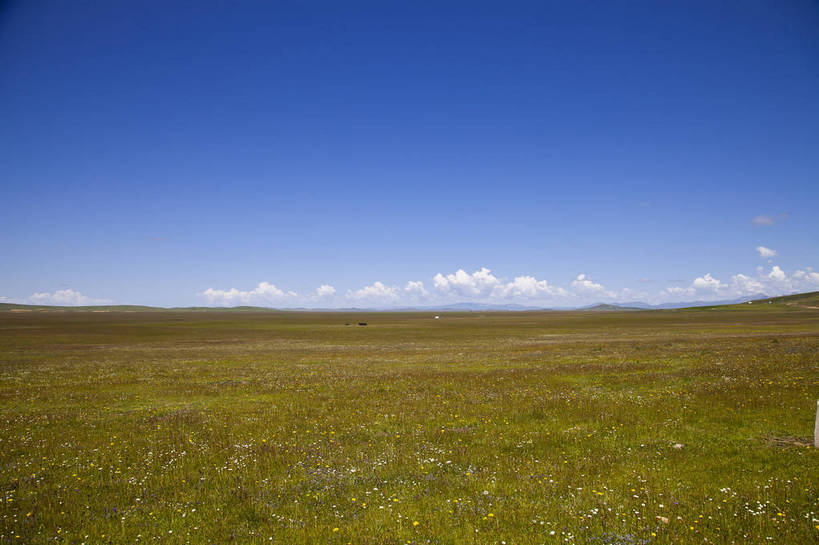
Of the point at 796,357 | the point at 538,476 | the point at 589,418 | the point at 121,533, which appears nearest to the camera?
the point at 121,533

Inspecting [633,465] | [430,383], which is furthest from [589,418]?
[430,383]

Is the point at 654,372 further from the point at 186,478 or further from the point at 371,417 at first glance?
the point at 186,478

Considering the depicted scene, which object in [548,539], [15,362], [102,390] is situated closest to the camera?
[548,539]

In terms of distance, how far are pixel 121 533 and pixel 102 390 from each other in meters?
21.1

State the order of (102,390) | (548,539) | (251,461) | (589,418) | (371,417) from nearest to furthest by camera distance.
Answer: (548,539) → (251,461) → (589,418) → (371,417) → (102,390)

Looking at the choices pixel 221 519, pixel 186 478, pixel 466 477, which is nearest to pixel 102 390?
pixel 186 478

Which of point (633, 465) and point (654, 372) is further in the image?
point (654, 372)

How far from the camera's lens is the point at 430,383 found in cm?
2434

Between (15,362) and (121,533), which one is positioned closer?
(121,533)

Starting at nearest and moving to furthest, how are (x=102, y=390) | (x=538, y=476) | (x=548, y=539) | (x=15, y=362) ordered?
(x=548, y=539), (x=538, y=476), (x=102, y=390), (x=15, y=362)

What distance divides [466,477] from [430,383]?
14.4 metres

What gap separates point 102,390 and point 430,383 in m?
20.6

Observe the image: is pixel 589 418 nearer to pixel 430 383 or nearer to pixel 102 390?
pixel 430 383

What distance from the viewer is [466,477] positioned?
33.1ft
